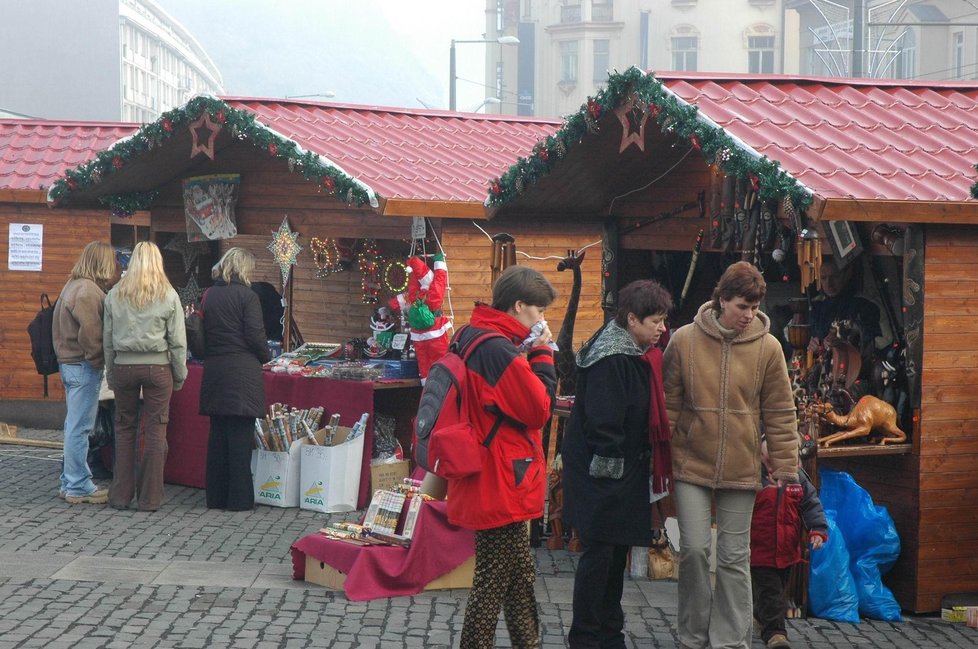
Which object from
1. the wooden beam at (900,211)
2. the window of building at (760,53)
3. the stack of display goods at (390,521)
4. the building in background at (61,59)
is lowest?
the stack of display goods at (390,521)

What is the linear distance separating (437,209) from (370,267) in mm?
2071

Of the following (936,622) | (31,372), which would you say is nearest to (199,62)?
A: (31,372)

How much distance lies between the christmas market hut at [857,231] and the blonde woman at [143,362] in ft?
8.20

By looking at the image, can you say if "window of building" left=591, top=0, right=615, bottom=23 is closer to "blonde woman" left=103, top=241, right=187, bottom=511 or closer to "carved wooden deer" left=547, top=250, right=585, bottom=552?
"blonde woman" left=103, top=241, right=187, bottom=511

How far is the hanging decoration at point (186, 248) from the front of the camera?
12734 millimetres

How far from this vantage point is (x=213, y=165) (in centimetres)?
1152

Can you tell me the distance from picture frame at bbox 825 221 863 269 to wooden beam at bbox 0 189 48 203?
8232 millimetres

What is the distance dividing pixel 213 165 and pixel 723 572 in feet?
23.8

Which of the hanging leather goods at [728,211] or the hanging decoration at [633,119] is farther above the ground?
the hanging decoration at [633,119]

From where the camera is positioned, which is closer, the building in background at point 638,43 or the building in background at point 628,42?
the building in background at point 638,43

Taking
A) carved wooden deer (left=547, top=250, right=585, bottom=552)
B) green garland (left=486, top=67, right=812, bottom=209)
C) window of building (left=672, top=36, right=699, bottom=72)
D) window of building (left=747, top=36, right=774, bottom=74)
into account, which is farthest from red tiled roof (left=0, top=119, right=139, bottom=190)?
window of building (left=672, top=36, right=699, bottom=72)

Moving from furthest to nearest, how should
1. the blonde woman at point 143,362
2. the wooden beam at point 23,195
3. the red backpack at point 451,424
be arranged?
the wooden beam at point 23,195 < the blonde woman at point 143,362 < the red backpack at point 451,424

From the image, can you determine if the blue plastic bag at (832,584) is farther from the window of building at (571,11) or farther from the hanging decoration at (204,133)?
the window of building at (571,11)

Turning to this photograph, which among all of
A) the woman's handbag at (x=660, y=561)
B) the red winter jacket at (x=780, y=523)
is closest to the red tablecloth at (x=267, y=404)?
the woman's handbag at (x=660, y=561)
